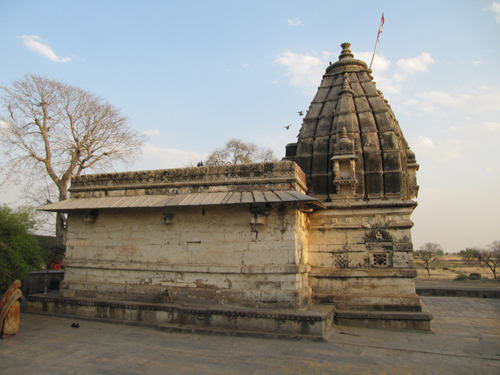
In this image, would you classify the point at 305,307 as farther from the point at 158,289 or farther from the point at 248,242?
the point at 158,289

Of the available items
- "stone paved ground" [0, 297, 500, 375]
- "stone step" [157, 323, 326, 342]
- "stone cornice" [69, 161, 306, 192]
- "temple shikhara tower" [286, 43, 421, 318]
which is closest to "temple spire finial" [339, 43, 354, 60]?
"temple shikhara tower" [286, 43, 421, 318]

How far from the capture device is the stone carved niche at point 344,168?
963 cm

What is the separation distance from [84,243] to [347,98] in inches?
359

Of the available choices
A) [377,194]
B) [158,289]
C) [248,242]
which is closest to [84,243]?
[158,289]

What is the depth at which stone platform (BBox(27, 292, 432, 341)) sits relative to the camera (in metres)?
7.35

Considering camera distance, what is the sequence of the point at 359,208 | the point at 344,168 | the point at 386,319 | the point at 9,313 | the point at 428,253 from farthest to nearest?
the point at 428,253
the point at 344,168
the point at 359,208
the point at 386,319
the point at 9,313

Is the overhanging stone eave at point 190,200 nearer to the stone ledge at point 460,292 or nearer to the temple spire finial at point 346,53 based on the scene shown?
the temple spire finial at point 346,53

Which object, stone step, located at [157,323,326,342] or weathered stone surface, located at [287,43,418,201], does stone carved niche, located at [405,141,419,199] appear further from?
stone step, located at [157,323,326,342]

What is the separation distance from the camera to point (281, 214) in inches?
333

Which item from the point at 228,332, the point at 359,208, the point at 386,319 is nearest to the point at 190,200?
the point at 228,332

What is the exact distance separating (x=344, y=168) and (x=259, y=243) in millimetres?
3483

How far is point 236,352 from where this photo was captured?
651 centimetres

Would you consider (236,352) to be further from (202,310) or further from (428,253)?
(428,253)

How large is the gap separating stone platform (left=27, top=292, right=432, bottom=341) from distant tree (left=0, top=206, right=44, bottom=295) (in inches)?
39.1
